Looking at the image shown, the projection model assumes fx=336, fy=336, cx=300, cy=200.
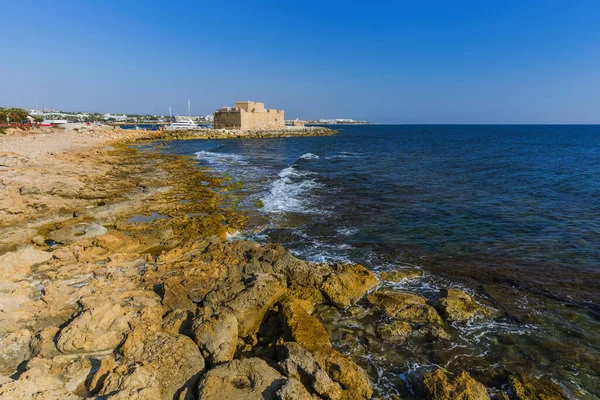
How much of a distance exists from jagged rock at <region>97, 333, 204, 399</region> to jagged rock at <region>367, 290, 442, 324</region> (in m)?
4.62

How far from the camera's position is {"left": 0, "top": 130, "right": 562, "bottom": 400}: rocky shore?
16.1ft

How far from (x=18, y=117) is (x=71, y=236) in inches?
3165

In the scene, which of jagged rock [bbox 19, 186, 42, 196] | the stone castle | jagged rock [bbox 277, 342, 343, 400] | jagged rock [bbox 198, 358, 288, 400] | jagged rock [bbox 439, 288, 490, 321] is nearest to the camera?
jagged rock [bbox 198, 358, 288, 400]

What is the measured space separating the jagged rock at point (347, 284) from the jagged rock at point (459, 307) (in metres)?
1.82

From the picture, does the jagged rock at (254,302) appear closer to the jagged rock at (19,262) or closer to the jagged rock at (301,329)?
the jagged rock at (301,329)

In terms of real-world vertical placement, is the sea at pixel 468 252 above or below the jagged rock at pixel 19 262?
below

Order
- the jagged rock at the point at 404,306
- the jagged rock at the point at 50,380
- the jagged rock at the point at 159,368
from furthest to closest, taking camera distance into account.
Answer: the jagged rock at the point at 404,306
the jagged rock at the point at 159,368
the jagged rock at the point at 50,380

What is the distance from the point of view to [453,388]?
5.35 metres

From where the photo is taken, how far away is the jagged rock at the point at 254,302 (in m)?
6.86

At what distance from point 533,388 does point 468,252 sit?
6.75 metres

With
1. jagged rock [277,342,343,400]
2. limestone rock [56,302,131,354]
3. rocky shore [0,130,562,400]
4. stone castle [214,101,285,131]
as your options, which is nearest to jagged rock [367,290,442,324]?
rocky shore [0,130,562,400]

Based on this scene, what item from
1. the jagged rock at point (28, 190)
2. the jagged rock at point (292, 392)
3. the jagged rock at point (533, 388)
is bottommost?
the jagged rock at point (533, 388)

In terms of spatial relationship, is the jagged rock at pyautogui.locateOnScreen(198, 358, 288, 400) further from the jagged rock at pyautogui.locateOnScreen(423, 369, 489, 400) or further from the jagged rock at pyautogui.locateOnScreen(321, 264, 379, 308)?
the jagged rock at pyautogui.locateOnScreen(321, 264, 379, 308)

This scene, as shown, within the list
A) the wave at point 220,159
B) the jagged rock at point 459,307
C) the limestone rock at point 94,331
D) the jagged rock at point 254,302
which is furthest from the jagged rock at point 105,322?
the wave at point 220,159
